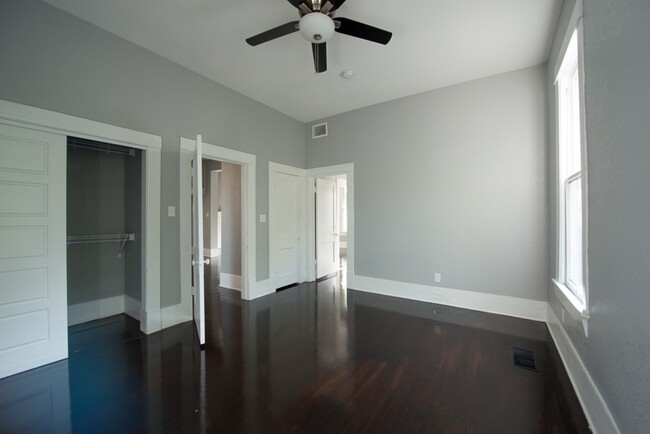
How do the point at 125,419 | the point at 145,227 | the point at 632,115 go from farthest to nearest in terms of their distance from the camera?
1. the point at 145,227
2. the point at 125,419
3. the point at 632,115

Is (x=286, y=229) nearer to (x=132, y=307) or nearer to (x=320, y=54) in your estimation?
(x=132, y=307)

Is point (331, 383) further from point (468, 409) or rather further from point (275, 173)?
point (275, 173)

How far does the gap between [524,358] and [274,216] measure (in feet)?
12.5

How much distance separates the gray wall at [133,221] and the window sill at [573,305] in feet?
14.0

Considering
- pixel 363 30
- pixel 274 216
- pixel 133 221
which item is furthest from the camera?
pixel 274 216

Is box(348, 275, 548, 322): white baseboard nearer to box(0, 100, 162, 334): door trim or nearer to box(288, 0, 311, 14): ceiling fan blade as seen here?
box(0, 100, 162, 334): door trim

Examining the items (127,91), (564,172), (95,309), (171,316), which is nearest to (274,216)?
(171,316)

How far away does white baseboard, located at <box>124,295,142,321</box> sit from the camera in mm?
3406

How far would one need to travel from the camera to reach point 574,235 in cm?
254

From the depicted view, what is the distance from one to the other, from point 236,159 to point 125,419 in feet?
10.3

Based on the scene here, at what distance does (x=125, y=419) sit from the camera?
5.65 ft

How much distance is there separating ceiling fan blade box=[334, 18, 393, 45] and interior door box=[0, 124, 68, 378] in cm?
278

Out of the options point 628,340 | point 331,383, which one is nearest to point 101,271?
point 331,383

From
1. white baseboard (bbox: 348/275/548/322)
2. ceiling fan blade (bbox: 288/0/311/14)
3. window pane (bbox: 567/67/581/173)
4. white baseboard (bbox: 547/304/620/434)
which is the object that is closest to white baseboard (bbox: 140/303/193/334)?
white baseboard (bbox: 348/275/548/322)
